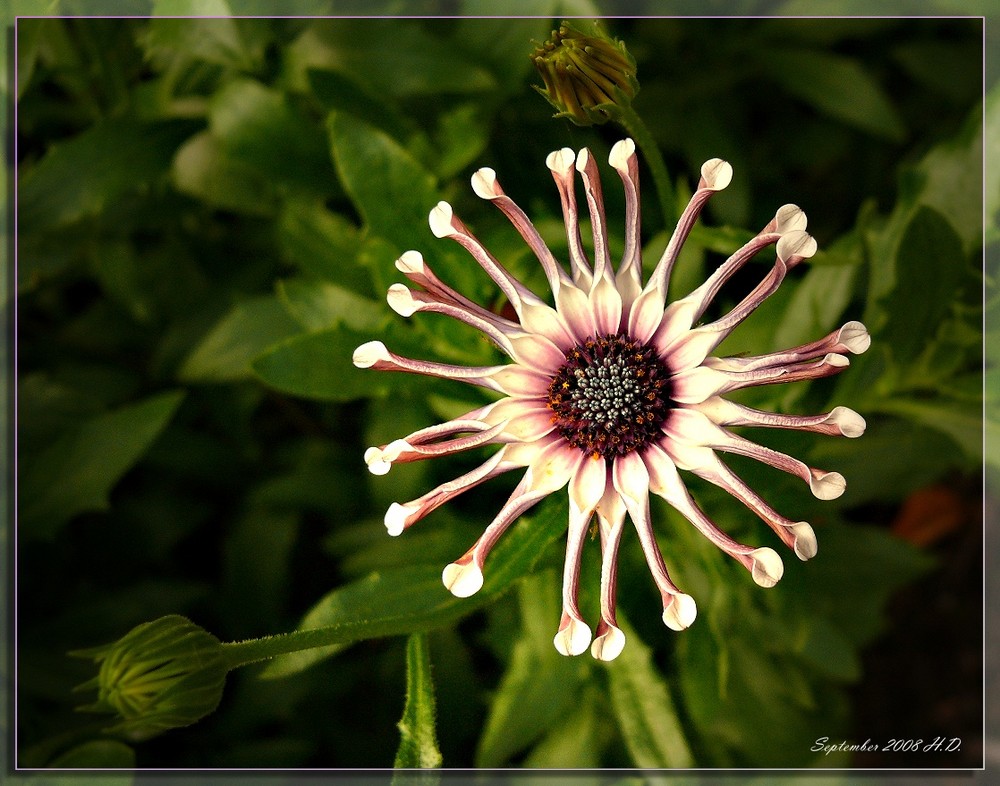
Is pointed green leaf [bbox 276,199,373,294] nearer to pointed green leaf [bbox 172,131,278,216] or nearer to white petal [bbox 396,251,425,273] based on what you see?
pointed green leaf [bbox 172,131,278,216]

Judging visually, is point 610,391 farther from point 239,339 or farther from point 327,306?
point 239,339

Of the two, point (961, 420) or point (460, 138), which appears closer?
point (961, 420)

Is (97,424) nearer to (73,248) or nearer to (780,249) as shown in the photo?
(73,248)

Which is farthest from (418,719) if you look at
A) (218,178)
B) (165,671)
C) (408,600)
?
(218,178)

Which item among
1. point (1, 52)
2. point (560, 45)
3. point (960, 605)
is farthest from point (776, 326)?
point (1, 52)

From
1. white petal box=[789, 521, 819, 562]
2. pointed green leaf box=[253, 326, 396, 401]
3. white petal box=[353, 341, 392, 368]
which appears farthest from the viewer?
pointed green leaf box=[253, 326, 396, 401]

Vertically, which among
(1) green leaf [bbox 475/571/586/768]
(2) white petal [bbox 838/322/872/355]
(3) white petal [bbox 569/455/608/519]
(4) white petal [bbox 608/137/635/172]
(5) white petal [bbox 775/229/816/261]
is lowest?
(1) green leaf [bbox 475/571/586/768]

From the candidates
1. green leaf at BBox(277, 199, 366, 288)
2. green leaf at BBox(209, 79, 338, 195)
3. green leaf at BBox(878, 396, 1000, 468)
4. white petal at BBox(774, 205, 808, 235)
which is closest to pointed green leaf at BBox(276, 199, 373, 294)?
green leaf at BBox(277, 199, 366, 288)
